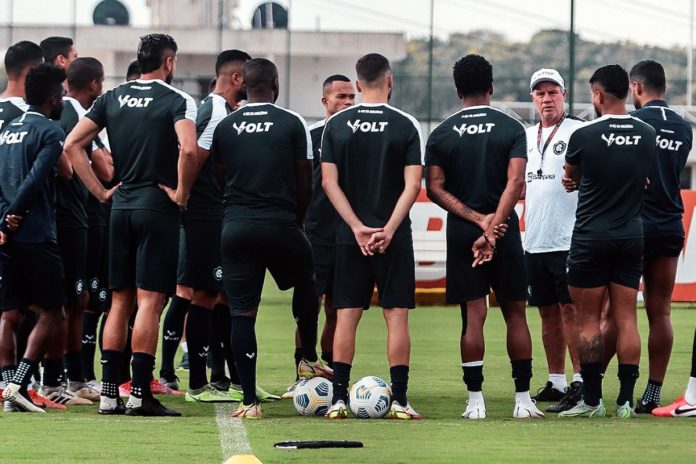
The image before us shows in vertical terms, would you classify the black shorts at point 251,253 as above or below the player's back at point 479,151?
below

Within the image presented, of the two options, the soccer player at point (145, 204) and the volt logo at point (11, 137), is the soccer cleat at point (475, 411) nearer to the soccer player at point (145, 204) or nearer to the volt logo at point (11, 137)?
the soccer player at point (145, 204)

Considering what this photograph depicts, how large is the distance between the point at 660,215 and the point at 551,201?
1.02 metres

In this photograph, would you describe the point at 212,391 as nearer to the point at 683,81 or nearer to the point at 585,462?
the point at 585,462

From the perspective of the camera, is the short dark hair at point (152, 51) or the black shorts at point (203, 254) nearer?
the short dark hair at point (152, 51)

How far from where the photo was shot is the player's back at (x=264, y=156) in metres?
9.49

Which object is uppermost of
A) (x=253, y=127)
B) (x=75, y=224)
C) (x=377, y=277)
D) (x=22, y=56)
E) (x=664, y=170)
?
(x=22, y=56)

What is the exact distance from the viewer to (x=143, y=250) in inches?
383

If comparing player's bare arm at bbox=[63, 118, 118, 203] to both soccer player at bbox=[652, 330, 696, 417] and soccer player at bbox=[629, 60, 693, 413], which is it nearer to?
soccer player at bbox=[629, 60, 693, 413]

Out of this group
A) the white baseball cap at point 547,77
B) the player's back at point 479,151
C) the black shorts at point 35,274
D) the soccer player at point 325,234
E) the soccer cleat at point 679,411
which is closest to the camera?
the player's back at point 479,151

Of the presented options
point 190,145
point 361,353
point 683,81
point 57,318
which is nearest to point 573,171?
→ point 190,145

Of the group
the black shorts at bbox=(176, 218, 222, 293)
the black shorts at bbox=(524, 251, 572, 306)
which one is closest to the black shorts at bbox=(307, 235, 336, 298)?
the black shorts at bbox=(176, 218, 222, 293)

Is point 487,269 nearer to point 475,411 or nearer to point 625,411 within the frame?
point 475,411


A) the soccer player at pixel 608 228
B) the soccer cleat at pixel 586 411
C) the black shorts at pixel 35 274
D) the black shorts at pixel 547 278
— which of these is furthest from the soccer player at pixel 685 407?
the black shorts at pixel 35 274

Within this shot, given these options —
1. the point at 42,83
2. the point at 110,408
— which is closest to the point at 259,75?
the point at 42,83
